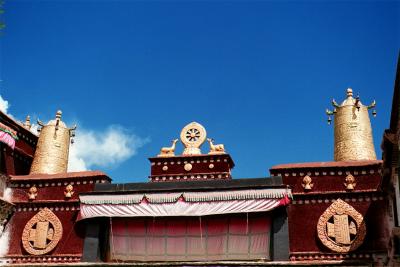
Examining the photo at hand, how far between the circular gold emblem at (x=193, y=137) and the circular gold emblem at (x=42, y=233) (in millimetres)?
4738

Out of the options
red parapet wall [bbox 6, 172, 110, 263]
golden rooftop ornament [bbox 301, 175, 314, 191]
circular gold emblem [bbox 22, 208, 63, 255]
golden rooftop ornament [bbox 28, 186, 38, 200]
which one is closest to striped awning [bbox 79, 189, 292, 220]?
golden rooftop ornament [bbox 301, 175, 314, 191]

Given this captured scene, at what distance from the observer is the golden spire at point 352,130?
53.3 ft

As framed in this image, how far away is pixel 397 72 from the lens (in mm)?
9609

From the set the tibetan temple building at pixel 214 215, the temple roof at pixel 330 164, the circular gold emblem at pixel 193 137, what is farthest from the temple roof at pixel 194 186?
the circular gold emblem at pixel 193 137

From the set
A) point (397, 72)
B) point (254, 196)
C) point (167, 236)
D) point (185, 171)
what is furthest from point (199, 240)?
point (397, 72)

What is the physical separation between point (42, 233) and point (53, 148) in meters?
4.08

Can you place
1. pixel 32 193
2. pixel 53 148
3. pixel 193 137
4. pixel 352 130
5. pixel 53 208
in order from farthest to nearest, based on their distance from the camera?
pixel 53 148
pixel 193 137
pixel 352 130
pixel 32 193
pixel 53 208

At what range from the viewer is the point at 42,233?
15.4m

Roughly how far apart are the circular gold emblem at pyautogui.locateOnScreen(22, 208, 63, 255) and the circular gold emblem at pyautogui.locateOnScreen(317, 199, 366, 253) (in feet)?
24.4

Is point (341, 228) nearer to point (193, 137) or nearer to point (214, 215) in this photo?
point (214, 215)

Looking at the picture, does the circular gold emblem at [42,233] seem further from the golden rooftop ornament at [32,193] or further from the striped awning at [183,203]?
the striped awning at [183,203]

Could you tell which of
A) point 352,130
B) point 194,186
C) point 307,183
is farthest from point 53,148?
point 352,130

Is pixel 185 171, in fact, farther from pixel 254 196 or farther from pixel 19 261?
pixel 19 261

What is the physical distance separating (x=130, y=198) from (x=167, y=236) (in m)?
1.47
